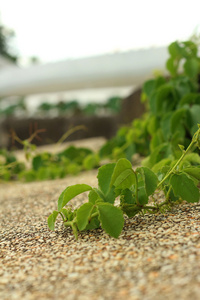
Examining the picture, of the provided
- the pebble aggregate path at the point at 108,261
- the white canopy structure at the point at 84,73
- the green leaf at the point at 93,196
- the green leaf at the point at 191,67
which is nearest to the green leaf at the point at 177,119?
the green leaf at the point at 191,67

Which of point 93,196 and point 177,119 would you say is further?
point 177,119

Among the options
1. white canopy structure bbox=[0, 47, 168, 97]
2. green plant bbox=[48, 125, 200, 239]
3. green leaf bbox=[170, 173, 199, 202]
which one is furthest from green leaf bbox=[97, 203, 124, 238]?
white canopy structure bbox=[0, 47, 168, 97]

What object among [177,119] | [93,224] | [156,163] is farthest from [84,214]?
[177,119]

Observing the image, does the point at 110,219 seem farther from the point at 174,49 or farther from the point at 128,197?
the point at 174,49

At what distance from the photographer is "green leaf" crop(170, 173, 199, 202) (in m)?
0.56

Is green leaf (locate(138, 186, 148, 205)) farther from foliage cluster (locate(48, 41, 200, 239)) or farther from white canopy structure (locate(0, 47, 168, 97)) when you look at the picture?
white canopy structure (locate(0, 47, 168, 97))

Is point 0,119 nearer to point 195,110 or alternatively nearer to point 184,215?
point 195,110

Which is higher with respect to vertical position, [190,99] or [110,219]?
[190,99]

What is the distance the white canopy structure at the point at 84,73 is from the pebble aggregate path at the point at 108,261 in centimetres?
296

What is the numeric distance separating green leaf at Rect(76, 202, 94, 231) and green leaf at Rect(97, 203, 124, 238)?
0.06ft

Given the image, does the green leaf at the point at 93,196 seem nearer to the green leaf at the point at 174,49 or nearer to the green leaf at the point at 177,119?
the green leaf at the point at 177,119

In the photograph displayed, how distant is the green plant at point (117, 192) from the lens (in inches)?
19.5

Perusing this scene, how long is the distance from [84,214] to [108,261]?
3.8 inches

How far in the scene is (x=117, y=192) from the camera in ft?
1.83
